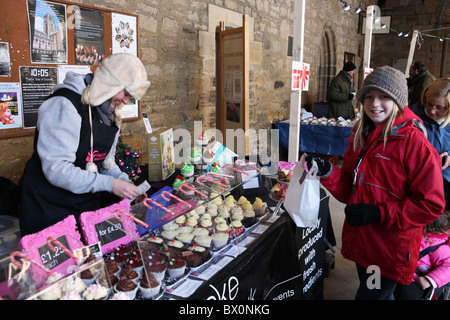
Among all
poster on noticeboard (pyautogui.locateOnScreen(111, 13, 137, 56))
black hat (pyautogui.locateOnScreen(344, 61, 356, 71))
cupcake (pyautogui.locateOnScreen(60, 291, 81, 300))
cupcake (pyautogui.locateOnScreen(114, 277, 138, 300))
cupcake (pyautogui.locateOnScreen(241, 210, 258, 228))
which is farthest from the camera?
black hat (pyautogui.locateOnScreen(344, 61, 356, 71))

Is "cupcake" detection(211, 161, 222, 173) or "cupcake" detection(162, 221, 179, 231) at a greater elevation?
"cupcake" detection(211, 161, 222, 173)

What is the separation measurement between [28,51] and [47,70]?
21 cm

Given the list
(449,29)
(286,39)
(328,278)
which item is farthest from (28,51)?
(449,29)

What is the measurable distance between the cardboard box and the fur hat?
924 millimetres

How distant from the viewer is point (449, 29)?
12.7 meters

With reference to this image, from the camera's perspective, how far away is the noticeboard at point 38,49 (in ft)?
8.89

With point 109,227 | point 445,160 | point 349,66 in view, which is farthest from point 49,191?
point 349,66

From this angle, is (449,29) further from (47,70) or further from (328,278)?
(47,70)

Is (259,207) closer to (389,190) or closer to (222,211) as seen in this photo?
(222,211)

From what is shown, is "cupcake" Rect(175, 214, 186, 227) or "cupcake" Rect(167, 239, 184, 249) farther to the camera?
"cupcake" Rect(175, 214, 186, 227)

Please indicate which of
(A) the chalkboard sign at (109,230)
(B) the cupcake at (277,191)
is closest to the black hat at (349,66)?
(B) the cupcake at (277,191)

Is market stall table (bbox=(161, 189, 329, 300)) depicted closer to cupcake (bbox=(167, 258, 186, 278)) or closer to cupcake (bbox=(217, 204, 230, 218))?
cupcake (bbox=(167, 258, 186, 278))

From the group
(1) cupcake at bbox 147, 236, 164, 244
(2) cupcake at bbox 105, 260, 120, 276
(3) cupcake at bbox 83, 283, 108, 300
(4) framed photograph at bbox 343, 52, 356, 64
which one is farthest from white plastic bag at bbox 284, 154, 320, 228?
(4) framed photograph at bbox 343, 52, 356, 64

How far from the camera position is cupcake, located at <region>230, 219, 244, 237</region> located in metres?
2.04
